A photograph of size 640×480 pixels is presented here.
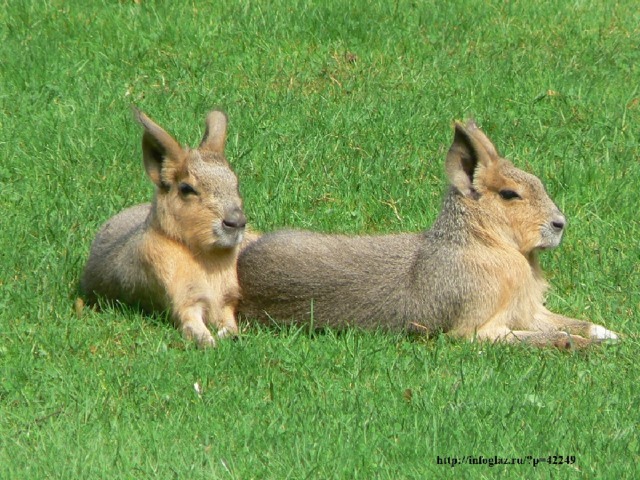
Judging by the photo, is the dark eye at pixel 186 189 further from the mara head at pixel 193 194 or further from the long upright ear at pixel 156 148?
the long upright ear at pixel 156 148

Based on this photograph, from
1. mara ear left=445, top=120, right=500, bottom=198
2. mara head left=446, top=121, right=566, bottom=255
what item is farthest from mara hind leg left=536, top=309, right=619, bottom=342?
mara ear left=445, top=120, right=500, bottom=198

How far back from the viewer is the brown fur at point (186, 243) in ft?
20.9

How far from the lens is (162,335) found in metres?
6.32

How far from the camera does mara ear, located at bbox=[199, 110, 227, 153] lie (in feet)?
22.1

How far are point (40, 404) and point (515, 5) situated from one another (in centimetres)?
624

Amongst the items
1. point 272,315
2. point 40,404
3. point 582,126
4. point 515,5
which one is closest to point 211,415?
point 40,404

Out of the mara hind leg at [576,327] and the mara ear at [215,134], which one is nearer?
the mara hind leg at [576,327]

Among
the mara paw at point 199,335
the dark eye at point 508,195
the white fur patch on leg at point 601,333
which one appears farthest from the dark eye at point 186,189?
the white fur patch on leg at point 601,333

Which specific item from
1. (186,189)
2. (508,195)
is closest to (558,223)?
(508,195)

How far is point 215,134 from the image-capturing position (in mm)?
6770

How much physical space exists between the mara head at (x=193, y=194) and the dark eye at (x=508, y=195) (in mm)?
1325

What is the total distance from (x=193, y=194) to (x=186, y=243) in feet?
0.87

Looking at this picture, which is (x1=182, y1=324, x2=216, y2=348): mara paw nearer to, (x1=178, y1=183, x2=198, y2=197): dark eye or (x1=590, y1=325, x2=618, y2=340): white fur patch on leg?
(x1=178, y1=183, x2=198, y2=197): dark eye

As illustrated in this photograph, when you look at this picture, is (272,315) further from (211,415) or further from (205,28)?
(205,28)
